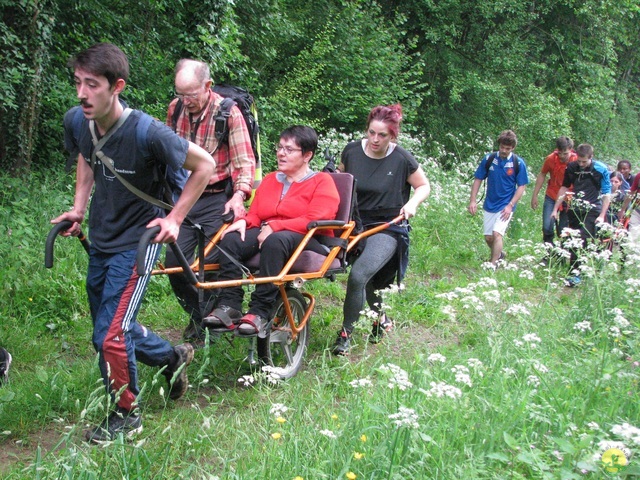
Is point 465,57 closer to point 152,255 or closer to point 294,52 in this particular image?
point 294,52

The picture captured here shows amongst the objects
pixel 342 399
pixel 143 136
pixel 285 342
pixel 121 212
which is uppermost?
pixel 143 136

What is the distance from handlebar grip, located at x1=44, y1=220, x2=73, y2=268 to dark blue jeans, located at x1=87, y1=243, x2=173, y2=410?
22 cm

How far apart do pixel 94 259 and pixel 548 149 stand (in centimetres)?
2025

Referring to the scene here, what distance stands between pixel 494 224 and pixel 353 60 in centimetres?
748

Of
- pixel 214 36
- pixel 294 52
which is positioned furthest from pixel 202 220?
pixel 294 52

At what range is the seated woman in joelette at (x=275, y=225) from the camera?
15.3 feet

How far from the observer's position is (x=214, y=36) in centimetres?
1038

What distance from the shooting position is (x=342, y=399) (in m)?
4.43

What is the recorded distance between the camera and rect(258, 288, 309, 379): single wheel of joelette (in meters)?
4.84

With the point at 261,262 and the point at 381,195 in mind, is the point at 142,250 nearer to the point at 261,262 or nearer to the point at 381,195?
the point at 261,262

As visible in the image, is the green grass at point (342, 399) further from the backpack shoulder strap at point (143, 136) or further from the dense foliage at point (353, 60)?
the dense foliage at point (353, 60)

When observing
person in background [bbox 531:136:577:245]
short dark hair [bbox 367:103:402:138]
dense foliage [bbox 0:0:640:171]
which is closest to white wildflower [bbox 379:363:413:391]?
short dark hair [bbox 367:103:402:138]

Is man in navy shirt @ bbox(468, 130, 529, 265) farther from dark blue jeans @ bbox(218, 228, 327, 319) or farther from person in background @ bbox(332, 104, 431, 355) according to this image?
dark blue jeans @ bbox(218, 228, 327, 319)

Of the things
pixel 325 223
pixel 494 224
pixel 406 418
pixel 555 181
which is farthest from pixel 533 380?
pixel 555 181
